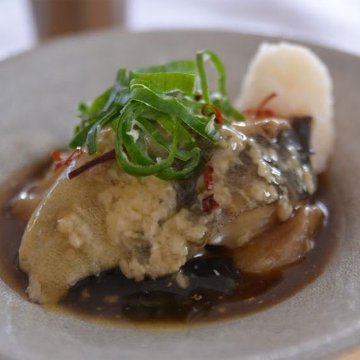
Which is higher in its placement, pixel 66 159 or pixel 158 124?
pixel 158 124

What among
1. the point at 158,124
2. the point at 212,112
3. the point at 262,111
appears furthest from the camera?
the point at 262,111

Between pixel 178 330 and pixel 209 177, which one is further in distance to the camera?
pixel 209 177

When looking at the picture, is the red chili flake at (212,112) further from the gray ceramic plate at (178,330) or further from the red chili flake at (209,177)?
the gray ceramic plate at (178,330)

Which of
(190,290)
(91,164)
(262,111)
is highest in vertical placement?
(91,164)

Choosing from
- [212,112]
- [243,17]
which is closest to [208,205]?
[212,112]

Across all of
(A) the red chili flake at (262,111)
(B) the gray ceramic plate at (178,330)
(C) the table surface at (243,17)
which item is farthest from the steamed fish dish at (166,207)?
(C) the table surface at (243,17)

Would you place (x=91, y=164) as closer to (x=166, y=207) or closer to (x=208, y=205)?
(x=166, y=207)

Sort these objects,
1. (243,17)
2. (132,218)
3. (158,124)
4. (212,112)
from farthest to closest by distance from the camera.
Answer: (243,17) < (212,112) < (158,124) < (132,218)
